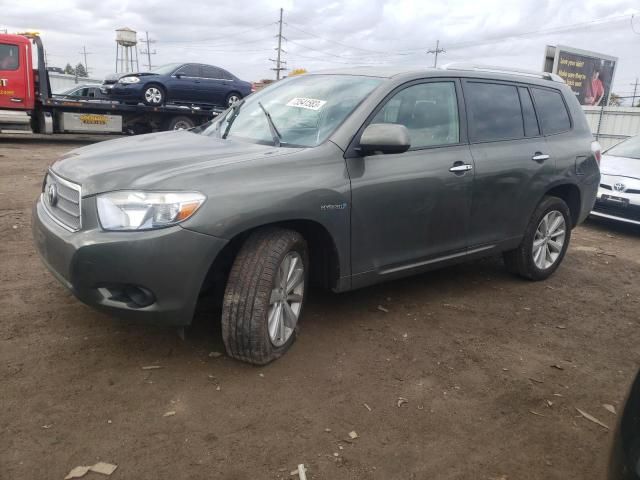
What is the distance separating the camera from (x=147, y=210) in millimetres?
2725

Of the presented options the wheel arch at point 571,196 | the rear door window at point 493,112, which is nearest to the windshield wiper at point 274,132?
the rear door window at point 493,112

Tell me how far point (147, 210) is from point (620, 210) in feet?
23.6

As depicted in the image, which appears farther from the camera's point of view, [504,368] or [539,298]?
[539,298]

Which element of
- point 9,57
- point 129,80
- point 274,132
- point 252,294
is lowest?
point 252,294

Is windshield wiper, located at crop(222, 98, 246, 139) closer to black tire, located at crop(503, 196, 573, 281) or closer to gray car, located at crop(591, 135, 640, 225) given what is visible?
black tire, located at crop(503, 196, 573, 281)

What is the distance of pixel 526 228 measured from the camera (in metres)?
4.77

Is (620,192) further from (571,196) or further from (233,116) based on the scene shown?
(233,116)

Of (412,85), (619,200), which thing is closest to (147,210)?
(412,85)

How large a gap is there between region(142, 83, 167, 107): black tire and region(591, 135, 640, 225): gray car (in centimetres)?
1155

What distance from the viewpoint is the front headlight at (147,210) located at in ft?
8.92

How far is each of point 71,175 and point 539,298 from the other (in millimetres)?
3764

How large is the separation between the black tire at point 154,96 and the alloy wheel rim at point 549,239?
41.7ft

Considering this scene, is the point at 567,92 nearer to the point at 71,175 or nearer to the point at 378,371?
the point at 378,371

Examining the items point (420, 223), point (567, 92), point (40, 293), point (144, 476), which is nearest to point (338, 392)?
point (144, 476)
